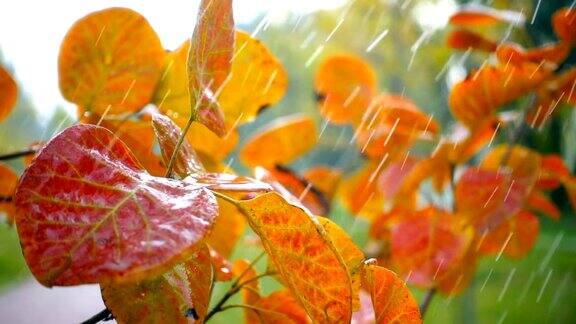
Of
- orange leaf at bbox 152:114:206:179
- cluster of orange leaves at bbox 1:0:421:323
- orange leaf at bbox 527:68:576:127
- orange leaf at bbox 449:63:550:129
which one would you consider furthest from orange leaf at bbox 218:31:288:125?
orange leaf at bbox 527:68:576:127

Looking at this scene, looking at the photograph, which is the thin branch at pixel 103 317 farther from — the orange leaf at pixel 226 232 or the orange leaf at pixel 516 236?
the orange leaf at pixel 516 236

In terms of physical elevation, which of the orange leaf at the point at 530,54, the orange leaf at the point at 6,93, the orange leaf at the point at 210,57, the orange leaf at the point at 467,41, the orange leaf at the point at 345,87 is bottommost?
the orange leaf at the point at 345,87

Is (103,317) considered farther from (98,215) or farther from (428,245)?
(428,245)

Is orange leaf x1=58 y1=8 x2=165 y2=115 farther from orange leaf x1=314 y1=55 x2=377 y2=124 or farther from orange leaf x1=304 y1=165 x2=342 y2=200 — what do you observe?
orange leaf x1=304 y1=165 x2=342 y2=200

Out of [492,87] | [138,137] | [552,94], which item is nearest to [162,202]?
[138,137]

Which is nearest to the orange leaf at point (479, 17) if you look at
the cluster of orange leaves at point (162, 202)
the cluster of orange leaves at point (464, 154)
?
the cluster of orange leaves at point (464, 154)

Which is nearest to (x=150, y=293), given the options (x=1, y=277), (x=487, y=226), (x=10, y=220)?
(x=10, y=220)
